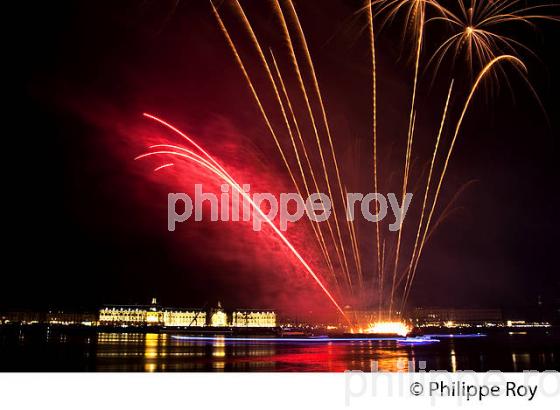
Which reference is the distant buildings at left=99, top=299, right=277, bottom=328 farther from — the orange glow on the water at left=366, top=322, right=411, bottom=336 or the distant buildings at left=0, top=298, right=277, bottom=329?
the orange glow on the water at left=366, top=322, right=411, bottom=336

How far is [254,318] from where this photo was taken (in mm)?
146625

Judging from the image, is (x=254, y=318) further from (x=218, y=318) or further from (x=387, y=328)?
(x=387, y=328)

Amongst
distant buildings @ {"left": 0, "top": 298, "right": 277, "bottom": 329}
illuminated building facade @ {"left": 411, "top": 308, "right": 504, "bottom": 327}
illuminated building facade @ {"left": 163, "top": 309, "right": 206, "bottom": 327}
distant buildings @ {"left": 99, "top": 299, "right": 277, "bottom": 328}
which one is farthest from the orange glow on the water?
illuminated building facade @ {"left": 163, "top": 309, "right": 206, "bottom": 327}

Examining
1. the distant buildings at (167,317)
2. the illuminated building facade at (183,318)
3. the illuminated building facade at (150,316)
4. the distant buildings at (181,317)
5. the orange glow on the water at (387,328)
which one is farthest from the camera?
the illuminated building facade at (183,318)

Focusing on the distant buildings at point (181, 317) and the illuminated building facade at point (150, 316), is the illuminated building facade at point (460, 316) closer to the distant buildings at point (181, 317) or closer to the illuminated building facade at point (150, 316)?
the distant buildings at point (181, 317)

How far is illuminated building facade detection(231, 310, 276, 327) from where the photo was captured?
144 meters

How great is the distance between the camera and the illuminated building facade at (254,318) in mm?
144125

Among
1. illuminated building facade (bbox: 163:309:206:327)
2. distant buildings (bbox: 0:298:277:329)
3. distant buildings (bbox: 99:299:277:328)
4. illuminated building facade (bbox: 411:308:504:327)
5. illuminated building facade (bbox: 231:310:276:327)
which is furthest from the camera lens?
illuminated building facade (bbox: 231:310:276:327)

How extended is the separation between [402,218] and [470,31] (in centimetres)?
910

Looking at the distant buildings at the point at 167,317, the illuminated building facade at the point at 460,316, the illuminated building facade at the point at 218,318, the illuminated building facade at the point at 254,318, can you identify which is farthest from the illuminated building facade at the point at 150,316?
the illuminated building facade at the point at 460,316

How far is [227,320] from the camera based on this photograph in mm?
146000

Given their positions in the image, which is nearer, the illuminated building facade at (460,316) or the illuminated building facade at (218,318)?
the illuminated building facade at (460,316)

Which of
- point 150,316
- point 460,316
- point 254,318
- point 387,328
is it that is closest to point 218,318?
point 254,318

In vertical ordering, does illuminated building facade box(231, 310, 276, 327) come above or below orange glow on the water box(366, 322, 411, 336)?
below
